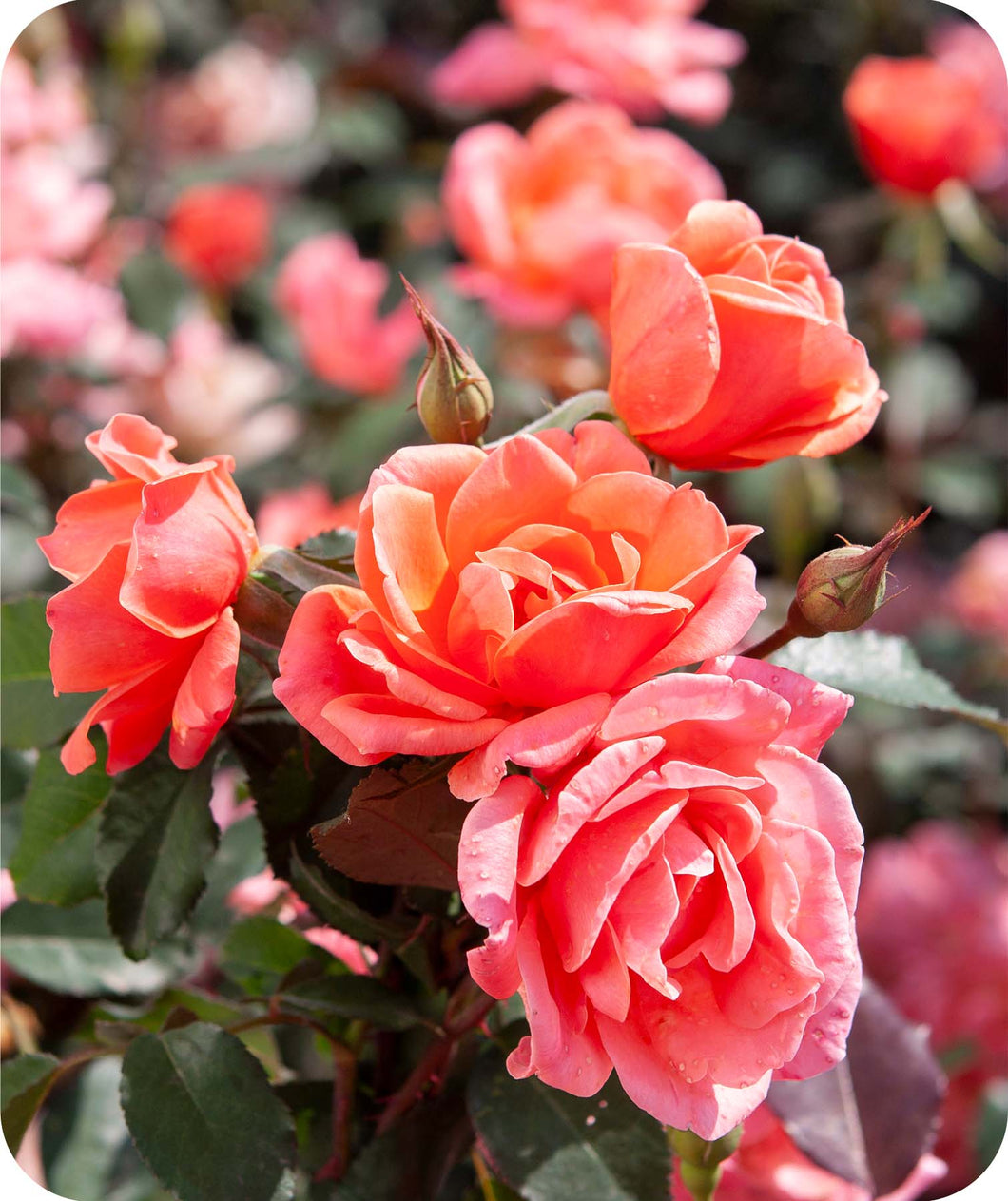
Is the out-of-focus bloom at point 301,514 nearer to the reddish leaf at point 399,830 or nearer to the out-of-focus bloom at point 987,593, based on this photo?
the reddish leaf at point 399,830

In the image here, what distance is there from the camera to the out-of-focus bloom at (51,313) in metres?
1.08

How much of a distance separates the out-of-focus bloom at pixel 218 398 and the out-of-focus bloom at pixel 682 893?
41.1 inches

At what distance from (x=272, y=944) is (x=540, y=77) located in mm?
1132

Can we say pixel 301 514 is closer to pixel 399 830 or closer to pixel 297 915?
pixel 297 915

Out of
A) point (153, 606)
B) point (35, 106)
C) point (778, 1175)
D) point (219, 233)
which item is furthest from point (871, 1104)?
point (219, 233)

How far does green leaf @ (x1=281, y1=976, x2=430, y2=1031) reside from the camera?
0.45 m

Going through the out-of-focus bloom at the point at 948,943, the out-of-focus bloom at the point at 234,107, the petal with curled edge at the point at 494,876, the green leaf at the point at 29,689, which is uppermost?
the petal with curled edge at the point at 494,876

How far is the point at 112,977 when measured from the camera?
62 cm

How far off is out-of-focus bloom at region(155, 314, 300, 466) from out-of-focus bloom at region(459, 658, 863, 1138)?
104 cm

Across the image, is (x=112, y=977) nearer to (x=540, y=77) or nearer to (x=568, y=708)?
(x=568, y=708)

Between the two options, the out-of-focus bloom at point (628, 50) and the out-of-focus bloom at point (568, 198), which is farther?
the out-of-focus bloom at point (628, 50)

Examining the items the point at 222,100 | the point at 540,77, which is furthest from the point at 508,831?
the point at 222,100

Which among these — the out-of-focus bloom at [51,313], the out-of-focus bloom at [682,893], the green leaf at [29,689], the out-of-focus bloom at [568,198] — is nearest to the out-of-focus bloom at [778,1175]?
the out-of-focus bloom at [682,893]

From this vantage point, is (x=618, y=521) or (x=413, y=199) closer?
(x=618, y=521)
